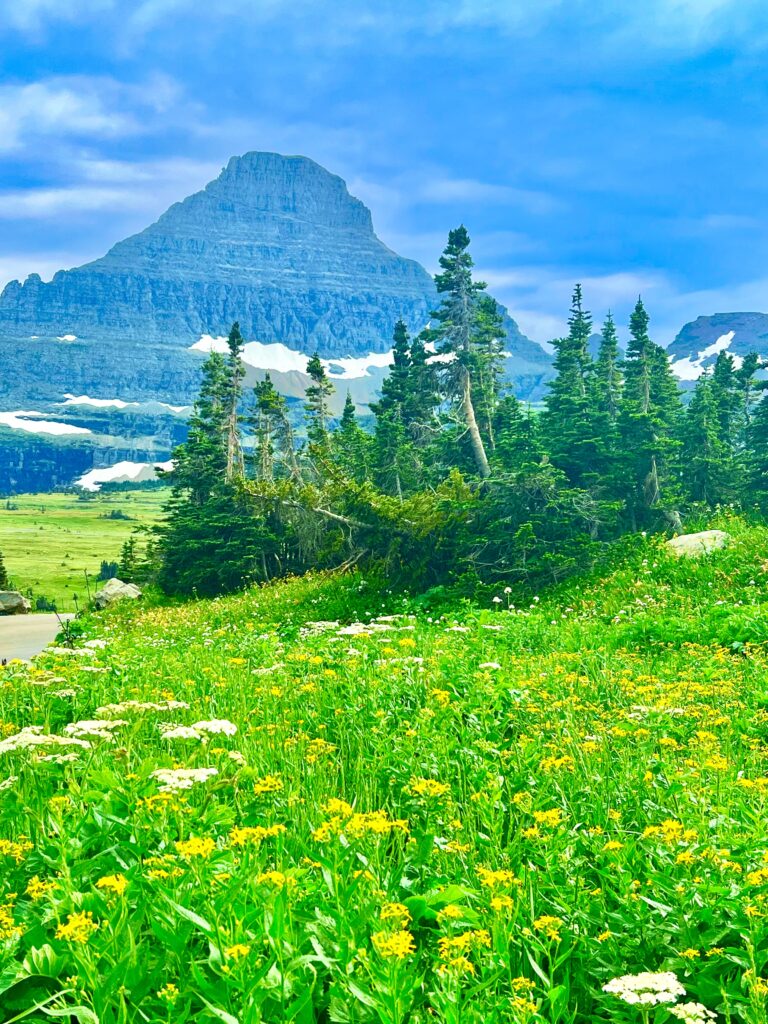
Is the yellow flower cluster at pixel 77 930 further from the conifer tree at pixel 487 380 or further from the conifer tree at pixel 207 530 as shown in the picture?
the conifer tree at pixel 207 530

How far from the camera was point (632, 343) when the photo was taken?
50.2m

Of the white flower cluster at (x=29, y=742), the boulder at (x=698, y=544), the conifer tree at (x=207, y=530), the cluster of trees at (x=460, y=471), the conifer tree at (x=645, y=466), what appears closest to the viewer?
the white flower cluster at (x=29, y=742)

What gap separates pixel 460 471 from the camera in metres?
32.8

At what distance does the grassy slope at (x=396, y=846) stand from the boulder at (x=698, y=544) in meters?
11.5

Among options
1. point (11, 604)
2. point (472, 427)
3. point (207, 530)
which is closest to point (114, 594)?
point (207, 530)

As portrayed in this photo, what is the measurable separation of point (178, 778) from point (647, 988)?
2.55 metres

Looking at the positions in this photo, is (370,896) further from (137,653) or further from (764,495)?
(764,495)

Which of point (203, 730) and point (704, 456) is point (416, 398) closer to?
point (704, 456)

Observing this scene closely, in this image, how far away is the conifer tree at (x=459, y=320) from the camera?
31297mm

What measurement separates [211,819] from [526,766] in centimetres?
232

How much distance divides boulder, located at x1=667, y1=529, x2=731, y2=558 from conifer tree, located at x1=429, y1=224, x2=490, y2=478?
11.8 metres

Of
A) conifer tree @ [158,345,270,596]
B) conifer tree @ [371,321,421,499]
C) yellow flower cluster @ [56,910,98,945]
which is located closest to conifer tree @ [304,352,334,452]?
conifer tree @ [371,321,421,499]

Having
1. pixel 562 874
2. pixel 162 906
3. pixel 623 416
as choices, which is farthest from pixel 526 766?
pixel 623 416

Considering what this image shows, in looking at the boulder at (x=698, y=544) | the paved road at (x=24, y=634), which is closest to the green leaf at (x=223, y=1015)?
the boulder at (x=698, y=544)
